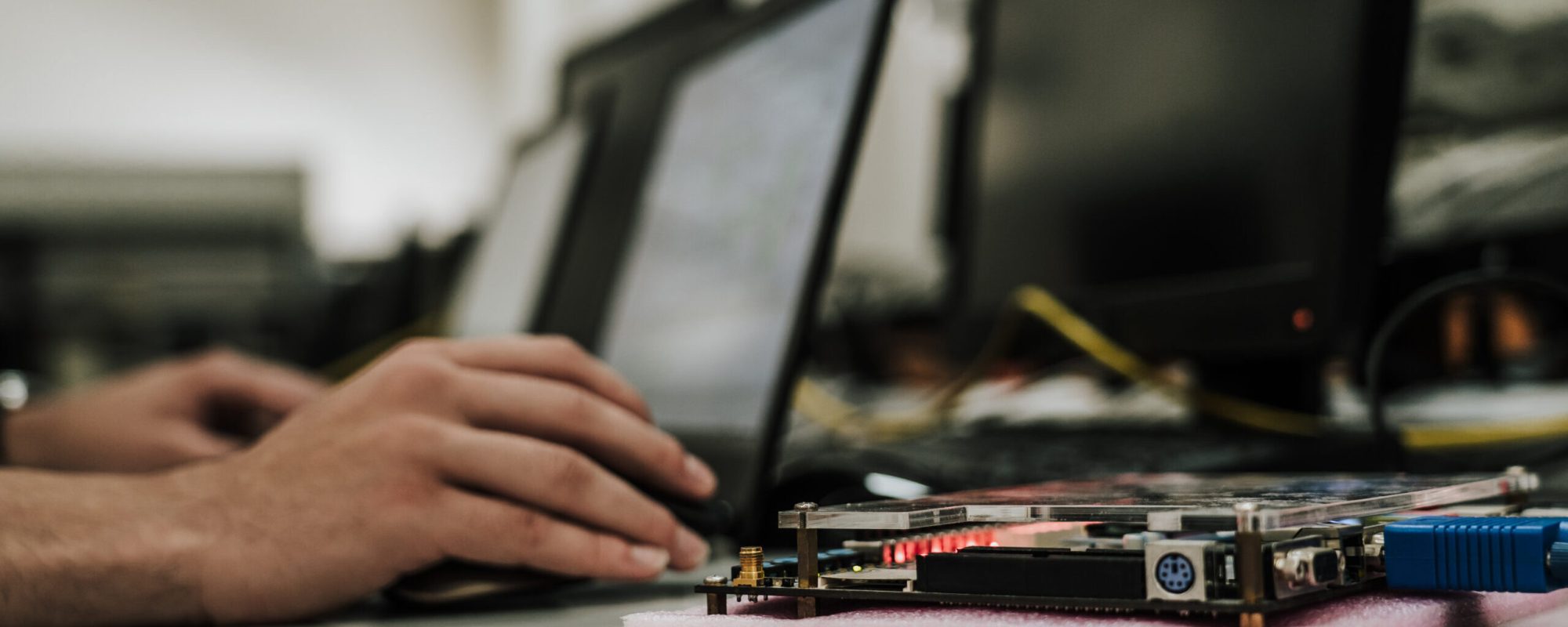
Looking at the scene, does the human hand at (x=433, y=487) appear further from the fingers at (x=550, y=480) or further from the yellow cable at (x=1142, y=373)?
the yellow cable at (x=1142, y=373)

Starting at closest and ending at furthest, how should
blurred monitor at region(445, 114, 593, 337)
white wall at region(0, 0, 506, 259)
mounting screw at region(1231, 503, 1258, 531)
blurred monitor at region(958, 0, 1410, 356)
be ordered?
mounting screw at region(1231, 503, 1258, 531) → blurred monitor at region(958, 0, 1410, 356) → blurred monitor at region(445, 114, 593, 337) → white wall at region(0, 0, 506, 259)

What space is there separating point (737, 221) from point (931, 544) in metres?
0.41

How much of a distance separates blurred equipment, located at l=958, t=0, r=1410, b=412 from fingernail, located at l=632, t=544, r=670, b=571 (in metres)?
0.45

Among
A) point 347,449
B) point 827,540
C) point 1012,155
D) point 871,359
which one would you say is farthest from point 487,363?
point 871,359

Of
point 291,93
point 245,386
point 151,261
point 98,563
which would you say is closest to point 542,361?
point 98,563

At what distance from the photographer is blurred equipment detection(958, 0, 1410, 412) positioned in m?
0.72

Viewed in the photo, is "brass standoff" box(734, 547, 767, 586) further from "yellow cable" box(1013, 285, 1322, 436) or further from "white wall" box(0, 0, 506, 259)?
"white wall" box(0, 0, 506, 259)

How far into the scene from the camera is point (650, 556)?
0.52 m

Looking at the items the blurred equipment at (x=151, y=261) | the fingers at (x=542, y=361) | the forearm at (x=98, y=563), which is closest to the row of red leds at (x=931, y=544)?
the fingers at (x=542, y=361)

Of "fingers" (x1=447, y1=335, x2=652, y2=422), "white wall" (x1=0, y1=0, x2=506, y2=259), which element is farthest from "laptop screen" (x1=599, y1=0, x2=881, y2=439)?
"white wall" (x1=0, y1=0, x2=506, y2=259)

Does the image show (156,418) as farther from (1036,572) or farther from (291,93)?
(291,93)

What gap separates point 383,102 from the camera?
4.38 meters

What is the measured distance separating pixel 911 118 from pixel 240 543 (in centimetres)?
124

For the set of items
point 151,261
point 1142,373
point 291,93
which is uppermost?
point 291,93
